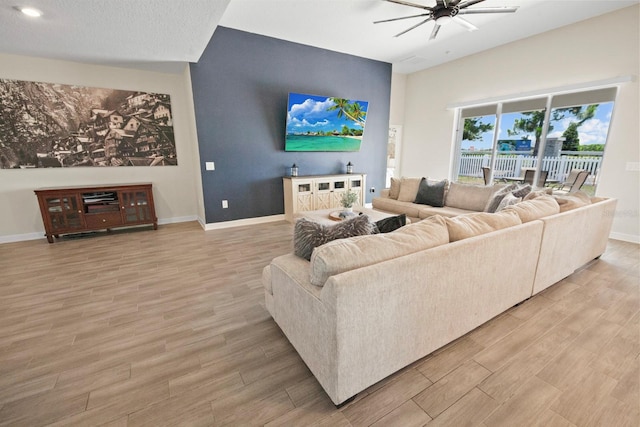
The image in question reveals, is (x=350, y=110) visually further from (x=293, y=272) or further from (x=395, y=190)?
(x=293, y=272)

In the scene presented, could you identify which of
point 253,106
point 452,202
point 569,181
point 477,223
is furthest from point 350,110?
point 477,223

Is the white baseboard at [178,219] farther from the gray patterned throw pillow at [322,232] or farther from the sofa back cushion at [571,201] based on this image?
the sofa back cushion at [571,201]

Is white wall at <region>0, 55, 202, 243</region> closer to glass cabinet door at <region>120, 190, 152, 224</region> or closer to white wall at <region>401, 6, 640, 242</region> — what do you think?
glass cabinet door at <region>120, 190, 152, 224</region>

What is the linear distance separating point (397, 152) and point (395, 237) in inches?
241

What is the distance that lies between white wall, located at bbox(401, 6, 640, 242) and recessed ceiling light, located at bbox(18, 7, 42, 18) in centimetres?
646

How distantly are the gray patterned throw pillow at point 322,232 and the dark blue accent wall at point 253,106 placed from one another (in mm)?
3232

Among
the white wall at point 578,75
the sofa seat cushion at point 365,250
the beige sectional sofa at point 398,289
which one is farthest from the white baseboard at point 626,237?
the sofa seat cushion at point 365,250

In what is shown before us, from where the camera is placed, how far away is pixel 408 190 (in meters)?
4.61

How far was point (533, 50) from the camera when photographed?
4531 mm

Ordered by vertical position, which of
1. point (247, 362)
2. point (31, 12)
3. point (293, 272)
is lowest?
point (247, 362)

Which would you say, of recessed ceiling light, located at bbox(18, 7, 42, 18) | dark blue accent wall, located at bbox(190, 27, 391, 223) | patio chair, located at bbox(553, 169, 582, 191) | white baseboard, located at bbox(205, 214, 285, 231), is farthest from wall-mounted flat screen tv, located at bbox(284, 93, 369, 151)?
patio chair, located at bbox(553, 169, 582, 191)

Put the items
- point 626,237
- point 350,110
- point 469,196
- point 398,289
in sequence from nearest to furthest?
point 398,289
point 626,237
point 469,196
point 350,110

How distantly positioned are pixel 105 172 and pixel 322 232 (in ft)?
15.0

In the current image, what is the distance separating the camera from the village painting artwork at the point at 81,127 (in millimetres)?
3848
